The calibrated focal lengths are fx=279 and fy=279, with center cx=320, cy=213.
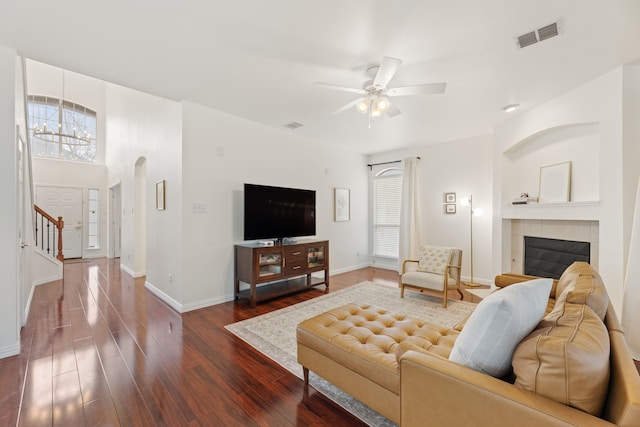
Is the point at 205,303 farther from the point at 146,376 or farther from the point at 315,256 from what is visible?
the point at 315,256

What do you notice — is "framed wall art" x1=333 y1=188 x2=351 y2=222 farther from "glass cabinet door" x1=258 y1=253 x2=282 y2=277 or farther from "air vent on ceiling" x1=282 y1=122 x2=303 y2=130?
"glass cabinet door" x1=258 y1=253 x2=282 y2=277

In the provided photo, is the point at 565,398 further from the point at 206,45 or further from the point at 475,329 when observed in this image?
the point at 206,45

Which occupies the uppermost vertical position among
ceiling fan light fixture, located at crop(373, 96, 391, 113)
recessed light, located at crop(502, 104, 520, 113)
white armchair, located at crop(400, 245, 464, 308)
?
recessed light, located at crop(502, 104, 520, 113)

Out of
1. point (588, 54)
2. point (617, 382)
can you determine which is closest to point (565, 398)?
point (617, 382)

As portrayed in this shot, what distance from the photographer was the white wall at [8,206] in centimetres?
241

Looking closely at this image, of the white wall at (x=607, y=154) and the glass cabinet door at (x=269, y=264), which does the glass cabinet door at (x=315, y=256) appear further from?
the white wall at (x=607, y=154)

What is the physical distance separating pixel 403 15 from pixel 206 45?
1.60 m

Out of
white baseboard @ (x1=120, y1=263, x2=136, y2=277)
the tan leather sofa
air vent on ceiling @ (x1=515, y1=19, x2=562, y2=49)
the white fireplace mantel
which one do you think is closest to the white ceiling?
air vent on ceiling @ (x1=515, y1=19, x2=562, y2=49)

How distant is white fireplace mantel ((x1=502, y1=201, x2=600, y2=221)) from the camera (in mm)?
2994

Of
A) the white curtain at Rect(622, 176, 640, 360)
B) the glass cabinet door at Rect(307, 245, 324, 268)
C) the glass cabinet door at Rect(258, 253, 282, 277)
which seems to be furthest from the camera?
the glass cabinet door at Rect(307, 245, 324, 268)

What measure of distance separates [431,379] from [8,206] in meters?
3.51

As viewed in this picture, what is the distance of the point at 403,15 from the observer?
6.44ft

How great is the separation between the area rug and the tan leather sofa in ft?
0.84

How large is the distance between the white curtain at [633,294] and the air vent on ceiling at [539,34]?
161cm
